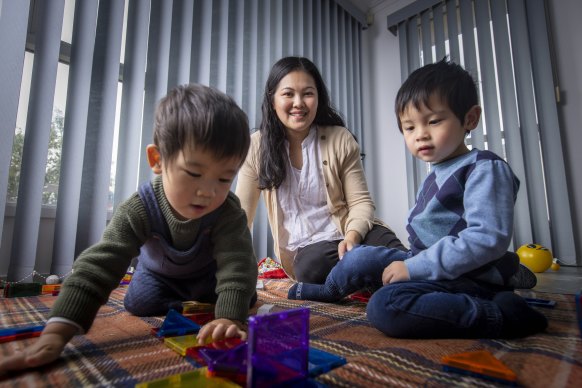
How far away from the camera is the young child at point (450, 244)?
1.89ft

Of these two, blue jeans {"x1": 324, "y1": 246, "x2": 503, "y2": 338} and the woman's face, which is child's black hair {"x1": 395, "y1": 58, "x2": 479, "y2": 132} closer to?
blue jeans {"x1": 324, "y1": 246, "x2": 503, "y2": 338}

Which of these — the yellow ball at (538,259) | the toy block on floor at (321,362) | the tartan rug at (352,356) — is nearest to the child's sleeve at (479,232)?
the tartan rug at (352,356)

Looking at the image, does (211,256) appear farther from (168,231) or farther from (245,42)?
(245,42)

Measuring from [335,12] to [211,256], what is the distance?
2384 mm

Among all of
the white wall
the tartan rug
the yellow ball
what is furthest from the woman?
the white wall

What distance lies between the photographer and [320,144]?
128cm

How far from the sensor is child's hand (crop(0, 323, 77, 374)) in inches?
16.3

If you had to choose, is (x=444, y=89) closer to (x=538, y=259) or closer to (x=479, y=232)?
(x=479, y=232)

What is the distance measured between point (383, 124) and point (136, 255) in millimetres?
2419

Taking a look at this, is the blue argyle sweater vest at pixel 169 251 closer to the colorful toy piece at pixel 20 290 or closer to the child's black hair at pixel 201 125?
the child's black hair at pixel 201 125

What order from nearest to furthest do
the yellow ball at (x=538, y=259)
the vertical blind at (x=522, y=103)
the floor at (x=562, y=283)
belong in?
the floor at (x=562, y=283)
the yellow ball at (x=538, y=259)
the vertical blind at (x=522, y=103)

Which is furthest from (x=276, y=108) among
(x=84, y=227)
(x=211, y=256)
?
(x=84, y=227)

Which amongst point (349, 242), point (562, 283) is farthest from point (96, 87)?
point (562, 283)

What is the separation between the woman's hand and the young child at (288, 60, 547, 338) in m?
0.18
